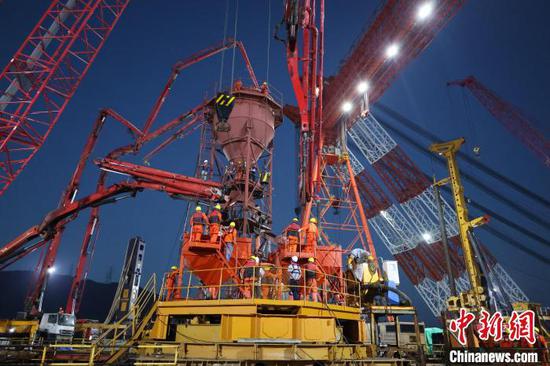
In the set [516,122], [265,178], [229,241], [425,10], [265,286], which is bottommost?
[265,286]

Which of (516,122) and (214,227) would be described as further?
(516,122)

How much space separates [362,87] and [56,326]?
1069 inches

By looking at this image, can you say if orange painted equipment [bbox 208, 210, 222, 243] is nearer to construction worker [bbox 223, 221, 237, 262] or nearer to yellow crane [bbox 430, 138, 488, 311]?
construction worker [bbox 223, 221, 237, 262]

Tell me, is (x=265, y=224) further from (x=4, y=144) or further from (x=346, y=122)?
(x=4, y=144)

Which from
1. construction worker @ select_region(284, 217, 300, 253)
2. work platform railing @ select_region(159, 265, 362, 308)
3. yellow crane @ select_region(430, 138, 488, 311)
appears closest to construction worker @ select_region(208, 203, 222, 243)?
work platform railing @ select_region(159, 265, 362, 308)

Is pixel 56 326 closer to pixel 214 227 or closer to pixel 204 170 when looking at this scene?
pixel 204 170

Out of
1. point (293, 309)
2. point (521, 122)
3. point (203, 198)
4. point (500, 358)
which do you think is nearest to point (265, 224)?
point (203, 198)

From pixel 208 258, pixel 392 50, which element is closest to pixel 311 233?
pixel 208 258

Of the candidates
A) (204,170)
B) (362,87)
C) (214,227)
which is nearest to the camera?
(214,227)

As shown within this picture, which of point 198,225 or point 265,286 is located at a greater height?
point 198,225

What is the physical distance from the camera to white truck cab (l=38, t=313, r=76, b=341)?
21078 millimetres

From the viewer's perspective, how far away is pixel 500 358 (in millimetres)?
9289

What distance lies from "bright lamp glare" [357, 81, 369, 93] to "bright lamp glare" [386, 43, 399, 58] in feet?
8.83

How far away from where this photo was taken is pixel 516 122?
47.4 meters
